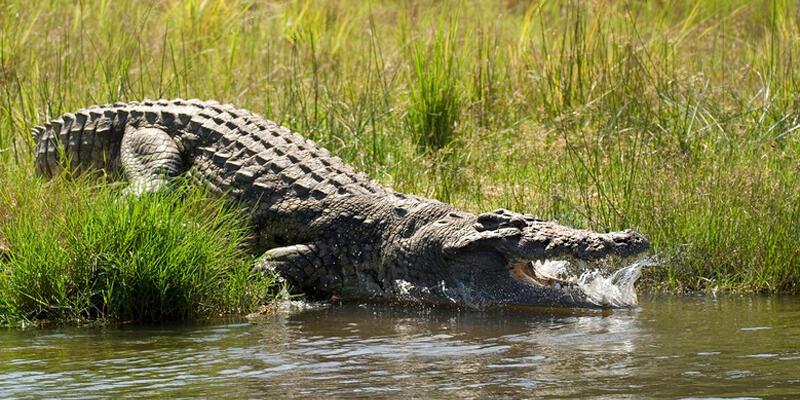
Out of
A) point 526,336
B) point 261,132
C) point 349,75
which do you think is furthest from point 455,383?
point 349,75

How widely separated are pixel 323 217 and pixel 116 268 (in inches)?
56.8

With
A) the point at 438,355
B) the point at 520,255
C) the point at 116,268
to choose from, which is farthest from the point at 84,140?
the point at 438,355

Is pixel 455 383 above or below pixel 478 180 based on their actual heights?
below

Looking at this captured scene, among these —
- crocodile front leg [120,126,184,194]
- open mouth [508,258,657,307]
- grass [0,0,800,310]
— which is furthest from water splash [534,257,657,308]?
crocodile front leg [120,126,184,194]

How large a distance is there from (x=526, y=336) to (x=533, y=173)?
2.69 meters

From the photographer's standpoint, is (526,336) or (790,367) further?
(526,336)

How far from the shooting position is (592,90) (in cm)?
949

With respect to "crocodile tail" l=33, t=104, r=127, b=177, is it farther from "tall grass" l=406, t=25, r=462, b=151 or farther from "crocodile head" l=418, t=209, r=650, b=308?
"crocodile head" l=418, t=209, r=650, b=308

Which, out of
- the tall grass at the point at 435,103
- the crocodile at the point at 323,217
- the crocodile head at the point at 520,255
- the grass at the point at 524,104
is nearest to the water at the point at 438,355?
the crocodile head at the point at 520,255

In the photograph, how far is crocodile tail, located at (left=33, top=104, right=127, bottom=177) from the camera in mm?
8156

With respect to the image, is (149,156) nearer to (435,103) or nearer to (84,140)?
(84,140)

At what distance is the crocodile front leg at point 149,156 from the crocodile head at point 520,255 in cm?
172

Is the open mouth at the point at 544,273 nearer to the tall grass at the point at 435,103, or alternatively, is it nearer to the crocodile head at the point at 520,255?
the crocodile head at the point at 520,255

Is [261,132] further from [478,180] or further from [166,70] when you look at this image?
[166,70]
